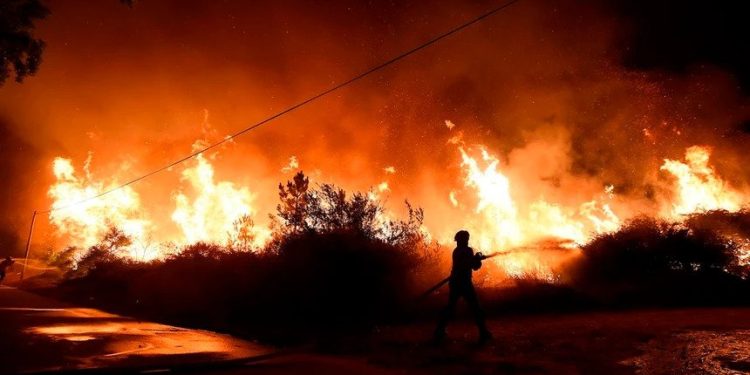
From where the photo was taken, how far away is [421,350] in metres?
7.23

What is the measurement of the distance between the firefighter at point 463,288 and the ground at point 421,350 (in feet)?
1.07

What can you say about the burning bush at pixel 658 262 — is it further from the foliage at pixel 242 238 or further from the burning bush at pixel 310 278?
the foliage at pixel 242 238

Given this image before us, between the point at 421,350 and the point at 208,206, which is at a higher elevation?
the point at 208,206

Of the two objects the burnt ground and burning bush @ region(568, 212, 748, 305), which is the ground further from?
burning bush @ region(568, 212, 748, 305)

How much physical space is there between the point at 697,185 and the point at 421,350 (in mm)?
25729

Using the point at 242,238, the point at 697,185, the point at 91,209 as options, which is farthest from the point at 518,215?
the point at 91,209

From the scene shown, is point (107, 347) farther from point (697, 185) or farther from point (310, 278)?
point (697, 185)

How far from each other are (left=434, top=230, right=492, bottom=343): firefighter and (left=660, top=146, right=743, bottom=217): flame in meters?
20.5

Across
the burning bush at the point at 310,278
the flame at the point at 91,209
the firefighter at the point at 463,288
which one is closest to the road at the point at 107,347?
the burning bush at the point at 310,278

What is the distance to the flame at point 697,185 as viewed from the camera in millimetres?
22859

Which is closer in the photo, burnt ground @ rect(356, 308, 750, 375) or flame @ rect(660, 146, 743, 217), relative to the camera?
burnt ground @ rect(356, 308, 750, 375)

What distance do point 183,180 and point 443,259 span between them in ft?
117

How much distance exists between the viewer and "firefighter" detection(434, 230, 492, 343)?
7.75 meters

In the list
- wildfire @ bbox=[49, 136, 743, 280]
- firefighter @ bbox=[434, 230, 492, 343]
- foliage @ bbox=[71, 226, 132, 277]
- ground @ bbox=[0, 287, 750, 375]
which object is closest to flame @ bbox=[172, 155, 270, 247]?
wildfire @ bbox=[49, 136, 743, 280]
